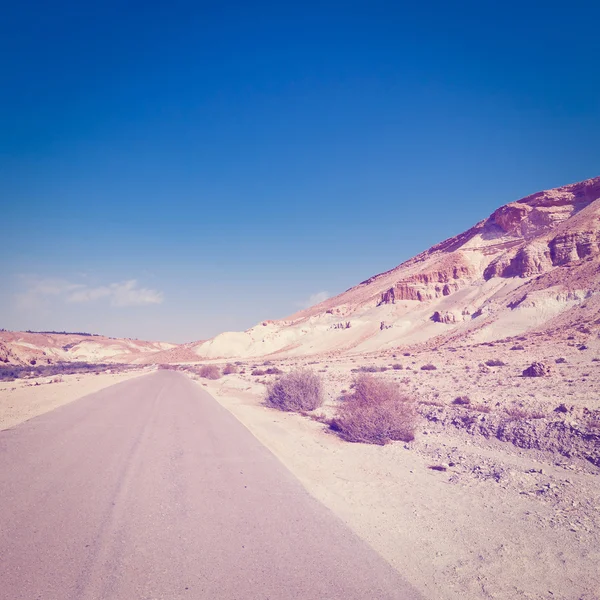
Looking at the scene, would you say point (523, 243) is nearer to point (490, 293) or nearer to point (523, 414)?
point (490, 293)

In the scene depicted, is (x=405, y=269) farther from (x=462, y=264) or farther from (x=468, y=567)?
(x=468, y=567)

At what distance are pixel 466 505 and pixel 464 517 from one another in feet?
1.54

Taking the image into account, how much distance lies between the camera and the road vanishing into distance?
12.1ft

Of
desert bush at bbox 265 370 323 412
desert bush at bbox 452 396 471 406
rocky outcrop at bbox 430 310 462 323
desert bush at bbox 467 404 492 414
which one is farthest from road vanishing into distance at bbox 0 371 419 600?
rocky outcrop at bbox 430 310 462 323

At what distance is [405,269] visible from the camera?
354 feet

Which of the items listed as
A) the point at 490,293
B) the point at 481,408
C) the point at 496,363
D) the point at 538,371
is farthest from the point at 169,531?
the point at 490,293

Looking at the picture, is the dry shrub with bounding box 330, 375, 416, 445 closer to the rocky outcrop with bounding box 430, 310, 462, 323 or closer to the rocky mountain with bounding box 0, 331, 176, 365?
the rocky outcrop with bounding box 430, 310, 462, 323

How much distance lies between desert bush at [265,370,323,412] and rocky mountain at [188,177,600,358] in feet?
93.4

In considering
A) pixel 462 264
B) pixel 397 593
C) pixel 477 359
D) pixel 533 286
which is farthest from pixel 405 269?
pixel 397 593

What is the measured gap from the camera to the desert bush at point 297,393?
53.5 ft

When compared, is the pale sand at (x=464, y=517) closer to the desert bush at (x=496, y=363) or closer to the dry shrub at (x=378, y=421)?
the dry shrub at (x=378, y=421)

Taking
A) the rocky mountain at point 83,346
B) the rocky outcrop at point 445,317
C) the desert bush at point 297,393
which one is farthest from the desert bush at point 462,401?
the rocky mountain at point 83,346

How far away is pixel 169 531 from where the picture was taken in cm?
482

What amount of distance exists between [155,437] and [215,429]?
1.79 metres
